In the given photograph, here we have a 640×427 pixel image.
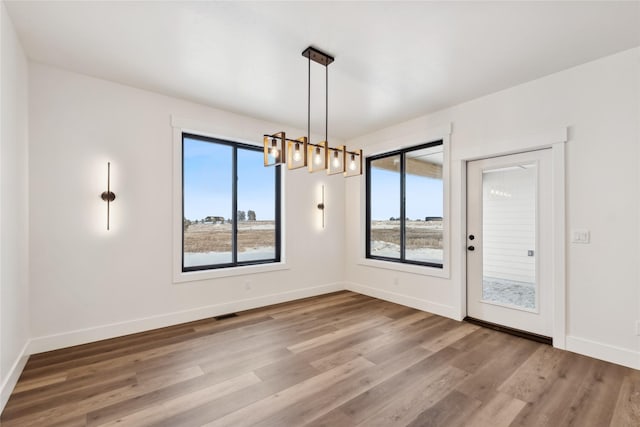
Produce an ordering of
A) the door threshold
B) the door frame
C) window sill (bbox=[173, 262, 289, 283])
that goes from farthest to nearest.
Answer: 1. window sill (bbox=[173, 262, 289, 283])
2. the door threshold
3. the door frame

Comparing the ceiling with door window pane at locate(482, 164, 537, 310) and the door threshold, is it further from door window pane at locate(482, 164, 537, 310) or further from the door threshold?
the door threshold

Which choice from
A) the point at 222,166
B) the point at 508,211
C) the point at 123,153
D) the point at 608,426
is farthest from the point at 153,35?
the point at 608,426

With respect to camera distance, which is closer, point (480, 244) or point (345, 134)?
point (480, 244)

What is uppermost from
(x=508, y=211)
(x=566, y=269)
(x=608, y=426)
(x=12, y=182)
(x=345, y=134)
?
(x=345, y=134)

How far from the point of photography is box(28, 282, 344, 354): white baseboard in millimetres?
2922

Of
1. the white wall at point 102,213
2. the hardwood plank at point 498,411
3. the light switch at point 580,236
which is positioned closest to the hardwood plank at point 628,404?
the hardwood plank at point 498,411

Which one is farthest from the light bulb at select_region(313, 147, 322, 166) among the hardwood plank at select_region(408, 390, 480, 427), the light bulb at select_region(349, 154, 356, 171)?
the hardwood plank at select_region(408, 390, 480, 427)

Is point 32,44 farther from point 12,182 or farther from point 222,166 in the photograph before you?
point 222,166

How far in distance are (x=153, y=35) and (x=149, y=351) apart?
2868 mm

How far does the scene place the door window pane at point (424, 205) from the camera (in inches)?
169

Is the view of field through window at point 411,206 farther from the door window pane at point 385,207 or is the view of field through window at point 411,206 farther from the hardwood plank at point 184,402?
the hardwood plank at point 184,402

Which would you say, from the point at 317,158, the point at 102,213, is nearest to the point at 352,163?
the point at 317,158

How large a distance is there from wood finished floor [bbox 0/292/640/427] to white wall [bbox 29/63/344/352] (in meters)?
0.32

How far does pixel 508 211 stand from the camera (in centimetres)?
352
